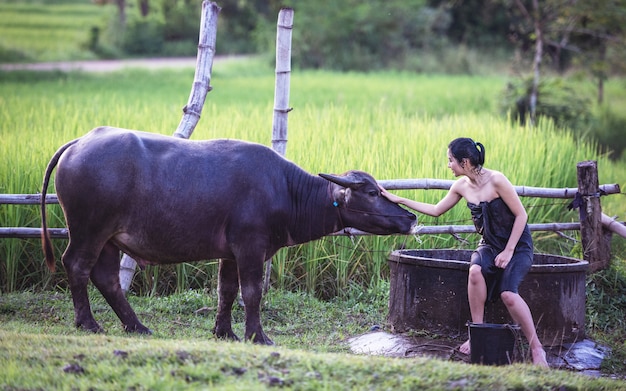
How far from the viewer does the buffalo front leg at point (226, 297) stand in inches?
216

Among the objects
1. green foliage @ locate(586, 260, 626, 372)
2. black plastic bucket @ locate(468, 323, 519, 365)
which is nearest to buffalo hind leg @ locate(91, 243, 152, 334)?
black plastic bucket @ locate(468, 323, 519, 365)

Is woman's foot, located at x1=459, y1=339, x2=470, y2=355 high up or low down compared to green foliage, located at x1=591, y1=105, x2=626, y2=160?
down

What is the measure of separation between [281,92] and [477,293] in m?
2.38

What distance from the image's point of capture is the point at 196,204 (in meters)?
5.20

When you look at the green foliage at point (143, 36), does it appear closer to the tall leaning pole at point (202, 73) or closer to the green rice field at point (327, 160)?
the green rice field at point (327, 160)

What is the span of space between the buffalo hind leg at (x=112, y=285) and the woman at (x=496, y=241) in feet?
5.60

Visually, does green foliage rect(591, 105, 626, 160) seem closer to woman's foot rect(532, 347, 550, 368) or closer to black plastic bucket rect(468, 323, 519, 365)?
woman's foot rect(532, 347, 550, 368)

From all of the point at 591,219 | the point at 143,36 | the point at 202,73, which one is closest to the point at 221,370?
the point at 202,73

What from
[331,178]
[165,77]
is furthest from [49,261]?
[165,77]

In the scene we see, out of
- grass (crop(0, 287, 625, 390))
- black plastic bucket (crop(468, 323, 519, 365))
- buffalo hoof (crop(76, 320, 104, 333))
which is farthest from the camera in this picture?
buffalo hoof (crop(76, 320, 104, 333))

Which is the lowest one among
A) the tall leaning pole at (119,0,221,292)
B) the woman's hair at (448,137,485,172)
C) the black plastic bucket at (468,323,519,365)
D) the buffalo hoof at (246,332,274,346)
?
the buffalo hoof at (246,332,274,346)

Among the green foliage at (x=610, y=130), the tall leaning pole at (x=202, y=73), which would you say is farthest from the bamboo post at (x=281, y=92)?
the green foliage at (x=610, y=130)

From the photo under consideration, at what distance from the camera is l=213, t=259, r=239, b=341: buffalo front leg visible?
18.0ft

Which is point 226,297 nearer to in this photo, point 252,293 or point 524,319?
point 252,293
